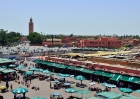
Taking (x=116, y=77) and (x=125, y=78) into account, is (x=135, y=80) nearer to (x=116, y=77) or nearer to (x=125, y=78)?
(x=125, y=78)

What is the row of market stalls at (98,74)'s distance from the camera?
89.9ft

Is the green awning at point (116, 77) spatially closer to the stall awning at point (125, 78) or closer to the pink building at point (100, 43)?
the stall awning at point (125, 78)

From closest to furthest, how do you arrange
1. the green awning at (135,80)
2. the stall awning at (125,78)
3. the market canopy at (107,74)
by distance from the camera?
the green awning at (135,80), the stall awning at (125,78), the market canopy at (107,74)

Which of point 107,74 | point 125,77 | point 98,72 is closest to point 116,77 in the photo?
point 125,77

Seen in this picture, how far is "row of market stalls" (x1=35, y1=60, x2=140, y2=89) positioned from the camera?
27.4 metres

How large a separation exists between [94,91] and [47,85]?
689cm

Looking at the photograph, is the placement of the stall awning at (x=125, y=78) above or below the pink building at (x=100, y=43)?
below

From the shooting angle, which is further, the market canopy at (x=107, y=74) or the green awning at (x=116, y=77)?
the market canopy at (x=107, y=74)

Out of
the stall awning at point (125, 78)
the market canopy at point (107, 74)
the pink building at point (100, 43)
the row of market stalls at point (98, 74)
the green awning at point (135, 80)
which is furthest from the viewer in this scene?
the pink building at point (100, 43)

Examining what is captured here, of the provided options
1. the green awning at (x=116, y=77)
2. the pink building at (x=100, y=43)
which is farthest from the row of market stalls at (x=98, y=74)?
the pink building at (x=100, y=43)

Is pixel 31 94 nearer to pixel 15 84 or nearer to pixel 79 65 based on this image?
pixel 15 84

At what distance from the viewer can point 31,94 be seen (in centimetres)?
2548

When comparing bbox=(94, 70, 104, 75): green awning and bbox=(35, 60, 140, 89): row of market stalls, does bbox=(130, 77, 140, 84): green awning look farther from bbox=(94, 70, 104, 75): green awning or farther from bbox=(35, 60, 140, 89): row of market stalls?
bbox=(94, 70, 104, 75): green awning

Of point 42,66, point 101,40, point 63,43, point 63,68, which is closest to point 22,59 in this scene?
point 42,66
